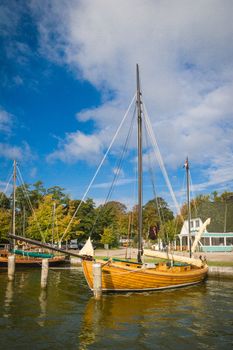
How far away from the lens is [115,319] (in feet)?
44.6

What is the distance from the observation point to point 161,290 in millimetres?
20078

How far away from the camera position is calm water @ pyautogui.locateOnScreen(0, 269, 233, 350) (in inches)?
423

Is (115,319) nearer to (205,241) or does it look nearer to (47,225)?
(47,225)

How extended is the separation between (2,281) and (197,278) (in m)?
16.0

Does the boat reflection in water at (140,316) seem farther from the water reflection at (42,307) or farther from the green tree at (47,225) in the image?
the green tree at (47,225)

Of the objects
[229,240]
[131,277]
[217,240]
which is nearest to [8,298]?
[131,277]

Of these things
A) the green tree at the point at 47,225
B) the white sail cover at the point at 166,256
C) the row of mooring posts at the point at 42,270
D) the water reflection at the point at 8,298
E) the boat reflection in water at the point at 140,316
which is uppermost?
the green tree at the point at 47,225

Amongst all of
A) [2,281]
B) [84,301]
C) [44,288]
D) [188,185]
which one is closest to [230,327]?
[84,301]

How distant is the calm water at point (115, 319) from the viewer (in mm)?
10742

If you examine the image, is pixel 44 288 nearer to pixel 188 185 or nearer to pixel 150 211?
pixel 188 185

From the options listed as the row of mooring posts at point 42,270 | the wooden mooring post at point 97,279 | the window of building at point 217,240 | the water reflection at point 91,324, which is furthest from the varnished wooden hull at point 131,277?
the window of building at point 217,240

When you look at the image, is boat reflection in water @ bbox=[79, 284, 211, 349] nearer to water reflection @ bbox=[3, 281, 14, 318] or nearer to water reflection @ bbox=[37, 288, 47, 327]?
water reflection @ bbox=[37, 288, 47, 327]

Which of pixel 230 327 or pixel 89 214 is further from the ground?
pixel 89 214

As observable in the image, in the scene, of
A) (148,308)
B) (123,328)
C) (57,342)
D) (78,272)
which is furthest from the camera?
(78,272)
